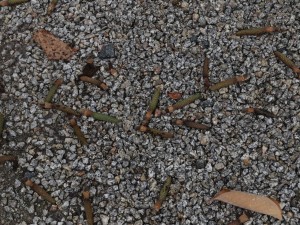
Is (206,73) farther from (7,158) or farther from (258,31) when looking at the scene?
(7,158)

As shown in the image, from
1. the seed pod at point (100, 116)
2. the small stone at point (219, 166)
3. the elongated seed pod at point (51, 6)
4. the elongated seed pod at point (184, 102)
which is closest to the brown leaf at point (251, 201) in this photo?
the small stone at point (219, 166)

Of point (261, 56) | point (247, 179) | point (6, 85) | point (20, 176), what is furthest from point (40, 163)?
point (261, 56)

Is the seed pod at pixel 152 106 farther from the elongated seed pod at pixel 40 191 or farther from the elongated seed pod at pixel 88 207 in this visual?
the elongated seed pod at pixel 40 191

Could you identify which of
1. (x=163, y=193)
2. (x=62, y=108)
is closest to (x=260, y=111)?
(x=163, y=193)

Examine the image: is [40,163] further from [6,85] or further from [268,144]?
[268,144]

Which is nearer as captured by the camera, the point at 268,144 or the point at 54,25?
the point at 268,144

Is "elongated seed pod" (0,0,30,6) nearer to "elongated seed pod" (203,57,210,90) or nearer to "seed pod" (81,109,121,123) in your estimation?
"seed pod" (81,109,121,123)
